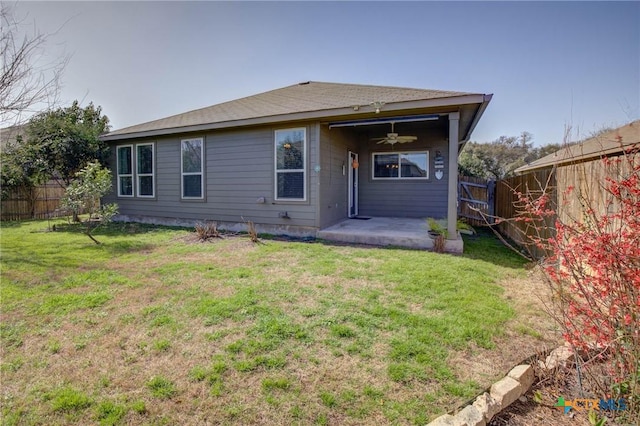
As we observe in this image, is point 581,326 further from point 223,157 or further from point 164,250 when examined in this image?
point 223,157

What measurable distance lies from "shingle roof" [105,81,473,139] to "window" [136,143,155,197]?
1.91ft

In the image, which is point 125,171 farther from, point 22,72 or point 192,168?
point 22,72

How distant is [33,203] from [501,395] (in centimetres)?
1611

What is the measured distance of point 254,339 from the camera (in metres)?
2.67

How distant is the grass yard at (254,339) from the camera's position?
77.2 inches

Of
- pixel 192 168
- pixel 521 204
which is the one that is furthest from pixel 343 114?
pixel 192 168

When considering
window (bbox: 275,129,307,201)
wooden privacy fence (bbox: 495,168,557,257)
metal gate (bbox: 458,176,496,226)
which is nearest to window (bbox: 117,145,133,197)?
window (bbox: 275,129,307,201)

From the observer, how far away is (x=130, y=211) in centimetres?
1024

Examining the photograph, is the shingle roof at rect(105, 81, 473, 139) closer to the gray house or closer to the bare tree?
the gray house

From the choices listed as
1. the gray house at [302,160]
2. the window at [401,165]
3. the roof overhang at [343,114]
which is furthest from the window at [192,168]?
the window at [401,165]

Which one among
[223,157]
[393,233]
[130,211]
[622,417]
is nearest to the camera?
[622,417]

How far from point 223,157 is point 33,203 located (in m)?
9.50

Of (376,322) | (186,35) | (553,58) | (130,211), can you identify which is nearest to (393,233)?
(376,322)

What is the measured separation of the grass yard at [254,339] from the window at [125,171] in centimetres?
559
